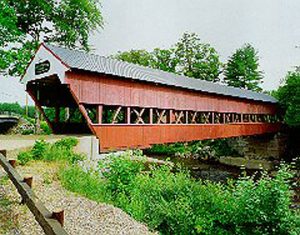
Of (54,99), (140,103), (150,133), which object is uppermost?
(54,99)

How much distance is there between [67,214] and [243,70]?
3457 centimetres

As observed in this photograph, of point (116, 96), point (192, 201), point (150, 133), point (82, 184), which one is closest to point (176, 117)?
point (150, 133)

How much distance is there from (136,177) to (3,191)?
3.41 meters

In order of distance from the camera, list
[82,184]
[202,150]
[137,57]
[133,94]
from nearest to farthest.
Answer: [82,184] → [133,94] → [202,150] → [137,57]

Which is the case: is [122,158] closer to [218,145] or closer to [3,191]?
[3,191]

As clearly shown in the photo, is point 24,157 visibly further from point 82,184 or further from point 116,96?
point 116,96

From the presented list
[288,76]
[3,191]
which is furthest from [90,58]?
[288,76]

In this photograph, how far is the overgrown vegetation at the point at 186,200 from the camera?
238 inches

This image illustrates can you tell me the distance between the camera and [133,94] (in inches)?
443

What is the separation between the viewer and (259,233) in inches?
244

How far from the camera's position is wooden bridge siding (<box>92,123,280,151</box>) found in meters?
9.94

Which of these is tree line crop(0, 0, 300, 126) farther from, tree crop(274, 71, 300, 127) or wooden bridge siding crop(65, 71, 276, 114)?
wooden bridge siding crop(65, 71, 276, 114)

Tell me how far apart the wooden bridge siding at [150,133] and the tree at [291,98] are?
494 cm

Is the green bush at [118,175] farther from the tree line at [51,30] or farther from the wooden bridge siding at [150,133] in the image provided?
the tree line at [51,30]
